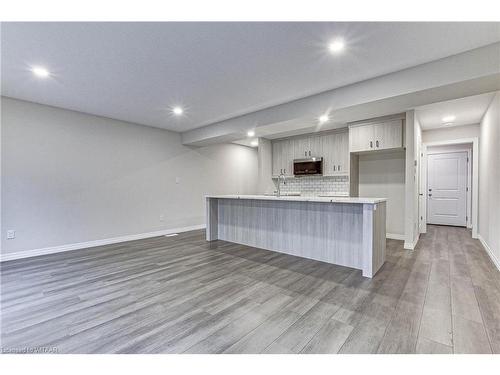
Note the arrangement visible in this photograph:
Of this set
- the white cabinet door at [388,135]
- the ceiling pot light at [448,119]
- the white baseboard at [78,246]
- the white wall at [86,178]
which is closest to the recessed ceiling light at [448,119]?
the ceiling pot light at [448,119]

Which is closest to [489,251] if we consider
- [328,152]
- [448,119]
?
[448,119]

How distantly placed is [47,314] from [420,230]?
22.3 ft

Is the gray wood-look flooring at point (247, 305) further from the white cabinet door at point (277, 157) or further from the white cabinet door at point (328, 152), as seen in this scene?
the white cabinet door at point (277, 157)

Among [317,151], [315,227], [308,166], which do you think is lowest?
[315,227]

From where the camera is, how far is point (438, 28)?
2072mm

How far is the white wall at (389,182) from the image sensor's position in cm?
486

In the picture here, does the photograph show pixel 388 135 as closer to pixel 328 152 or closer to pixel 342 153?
pixel 342 153

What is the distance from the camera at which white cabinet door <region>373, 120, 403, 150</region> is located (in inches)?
171

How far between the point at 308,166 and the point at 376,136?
1773 mm

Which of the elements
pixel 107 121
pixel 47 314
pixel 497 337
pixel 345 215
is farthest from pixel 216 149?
pixel 497 337

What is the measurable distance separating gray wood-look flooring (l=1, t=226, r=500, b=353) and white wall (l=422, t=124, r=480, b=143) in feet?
10.8

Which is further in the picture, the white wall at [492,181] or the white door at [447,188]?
the white door at [447,188]

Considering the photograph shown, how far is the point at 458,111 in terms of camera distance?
171 inches

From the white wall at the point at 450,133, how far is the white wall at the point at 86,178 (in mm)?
5909
